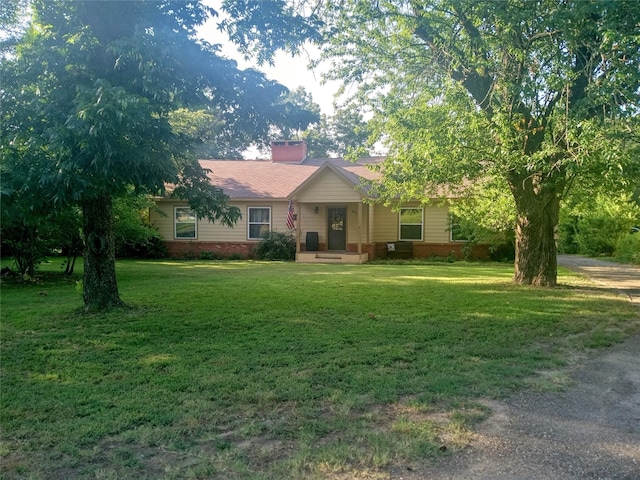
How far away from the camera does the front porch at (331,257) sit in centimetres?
1875

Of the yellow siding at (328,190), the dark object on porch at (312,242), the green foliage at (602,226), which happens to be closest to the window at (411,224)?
the yellow siding at (328,190)

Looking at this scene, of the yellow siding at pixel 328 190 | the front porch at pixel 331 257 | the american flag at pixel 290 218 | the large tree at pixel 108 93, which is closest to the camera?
the large tree at pixel 108 93

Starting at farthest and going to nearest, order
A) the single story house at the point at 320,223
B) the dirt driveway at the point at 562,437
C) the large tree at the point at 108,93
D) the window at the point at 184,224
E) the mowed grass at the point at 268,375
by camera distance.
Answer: the window at the point at 184,224 < the single story house at the point at 320,223 < the large tree at the point at 108,93 < the mowed grass at the point at 268,375 < the dirt driveway at the point at 562,437

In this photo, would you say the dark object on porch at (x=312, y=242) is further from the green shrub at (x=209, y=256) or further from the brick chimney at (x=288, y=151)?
the brick chimney at (x=288, y=151)

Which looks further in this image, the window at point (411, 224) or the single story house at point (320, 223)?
the window at point (411, 224)

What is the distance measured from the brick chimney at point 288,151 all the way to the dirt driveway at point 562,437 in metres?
21.6

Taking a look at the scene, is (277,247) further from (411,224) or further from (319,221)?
(411,224)

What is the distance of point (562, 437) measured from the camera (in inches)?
137

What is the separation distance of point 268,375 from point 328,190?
563 inches

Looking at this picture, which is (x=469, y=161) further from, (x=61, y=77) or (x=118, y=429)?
(x=118, y=429)

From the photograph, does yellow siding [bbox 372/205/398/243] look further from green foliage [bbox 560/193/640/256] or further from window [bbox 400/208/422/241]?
green foliage [bbox 560/193/640/256]

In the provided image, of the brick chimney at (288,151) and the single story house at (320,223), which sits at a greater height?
the brick chimney at (288,151)

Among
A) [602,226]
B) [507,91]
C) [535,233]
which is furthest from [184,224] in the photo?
[602,226]

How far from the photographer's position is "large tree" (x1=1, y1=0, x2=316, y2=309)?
538 cm
